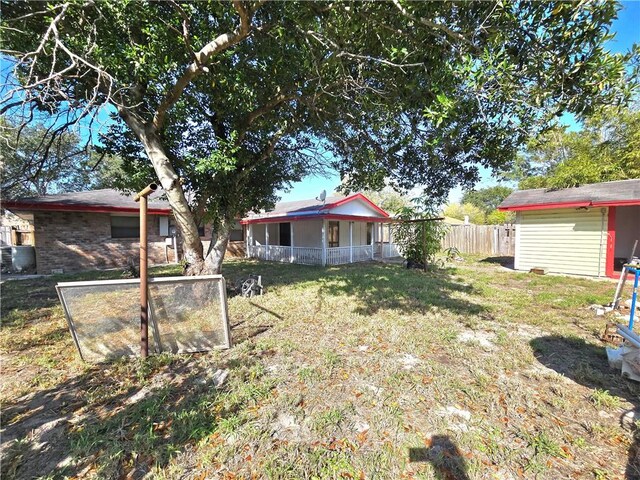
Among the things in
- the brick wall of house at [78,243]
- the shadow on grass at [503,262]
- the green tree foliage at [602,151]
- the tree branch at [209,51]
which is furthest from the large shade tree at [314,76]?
the green tree foliage at [602,151]

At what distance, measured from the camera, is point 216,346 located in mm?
3721

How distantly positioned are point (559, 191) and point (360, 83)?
1042 cm

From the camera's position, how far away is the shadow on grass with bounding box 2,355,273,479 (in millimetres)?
1959

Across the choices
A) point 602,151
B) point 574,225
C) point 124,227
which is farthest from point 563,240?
point 124,227

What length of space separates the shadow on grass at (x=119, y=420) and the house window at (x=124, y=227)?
10509mm

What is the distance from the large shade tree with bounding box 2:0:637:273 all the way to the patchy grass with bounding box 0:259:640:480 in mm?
2843

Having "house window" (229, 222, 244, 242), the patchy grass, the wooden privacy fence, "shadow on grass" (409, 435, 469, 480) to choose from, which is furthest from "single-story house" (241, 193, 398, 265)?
"shadow on grass" (409, 435, 469, 480)

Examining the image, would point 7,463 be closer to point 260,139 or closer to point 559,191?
point 260,139

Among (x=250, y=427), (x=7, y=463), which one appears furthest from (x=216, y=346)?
(x=7, y=463)

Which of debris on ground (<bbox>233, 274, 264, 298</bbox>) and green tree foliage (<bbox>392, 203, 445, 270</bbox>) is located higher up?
green tree foliage (<bbox>392, 203, 445, 270</bbox>)

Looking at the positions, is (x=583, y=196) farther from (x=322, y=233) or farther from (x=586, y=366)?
(x=322, y=233)

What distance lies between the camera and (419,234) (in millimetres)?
10641

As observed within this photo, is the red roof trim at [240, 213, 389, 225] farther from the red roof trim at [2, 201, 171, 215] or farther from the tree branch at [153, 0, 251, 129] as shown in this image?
the tree branch at [153, 0, 251, 129]

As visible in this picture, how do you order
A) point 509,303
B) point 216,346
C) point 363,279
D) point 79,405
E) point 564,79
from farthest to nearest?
1. point 363,279
2. point 509,303
3. point 216,346
4. point 564,79
5. point 79,405
